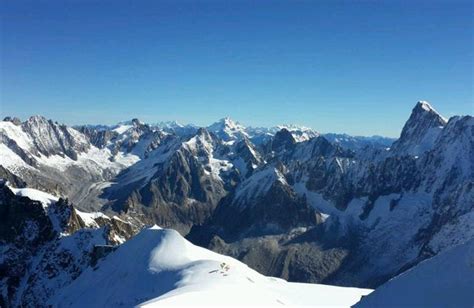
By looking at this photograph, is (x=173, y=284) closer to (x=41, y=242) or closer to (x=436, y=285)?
(x=436, y=285)

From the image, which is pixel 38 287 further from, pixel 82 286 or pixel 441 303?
pixel 441 303

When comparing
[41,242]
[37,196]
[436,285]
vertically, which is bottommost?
[436,285]

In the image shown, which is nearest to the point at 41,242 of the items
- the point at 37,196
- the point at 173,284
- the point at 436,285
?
the point at 37,196

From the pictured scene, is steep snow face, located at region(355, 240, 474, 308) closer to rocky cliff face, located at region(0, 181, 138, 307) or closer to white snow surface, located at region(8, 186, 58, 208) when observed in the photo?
rocky cliff face, located at region(0, 181, 138, 307)

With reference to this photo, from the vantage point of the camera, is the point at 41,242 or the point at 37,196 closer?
the point at 41,242

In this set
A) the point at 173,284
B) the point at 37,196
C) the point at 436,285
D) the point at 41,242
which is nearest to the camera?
the point at 436,285

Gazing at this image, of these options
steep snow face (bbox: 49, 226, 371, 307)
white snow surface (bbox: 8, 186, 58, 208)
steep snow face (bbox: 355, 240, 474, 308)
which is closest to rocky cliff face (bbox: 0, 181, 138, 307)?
white snow surface (bbox: 8, 186, 58, 208)

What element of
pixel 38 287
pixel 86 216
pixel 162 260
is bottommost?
pixel 38 287

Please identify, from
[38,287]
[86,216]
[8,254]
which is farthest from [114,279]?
[86,216]
